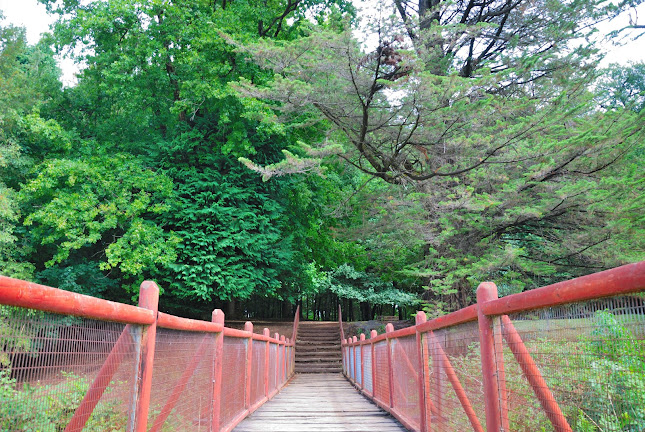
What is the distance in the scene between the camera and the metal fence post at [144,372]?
255 cm

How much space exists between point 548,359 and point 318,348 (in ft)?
59.1

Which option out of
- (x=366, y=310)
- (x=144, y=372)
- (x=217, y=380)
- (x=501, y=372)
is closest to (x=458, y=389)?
(x=501, y=372)

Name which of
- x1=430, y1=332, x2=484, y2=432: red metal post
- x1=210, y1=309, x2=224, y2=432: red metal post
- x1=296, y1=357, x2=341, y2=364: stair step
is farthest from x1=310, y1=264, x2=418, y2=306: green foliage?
x1=430, y1=332, x2=484, y2=432: red metal post

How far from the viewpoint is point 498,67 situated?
43.8 feet

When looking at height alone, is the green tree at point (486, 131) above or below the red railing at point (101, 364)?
above

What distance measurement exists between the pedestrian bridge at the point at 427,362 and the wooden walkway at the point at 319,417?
97 centimetres

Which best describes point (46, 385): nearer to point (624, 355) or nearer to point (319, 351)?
point (624, 355)

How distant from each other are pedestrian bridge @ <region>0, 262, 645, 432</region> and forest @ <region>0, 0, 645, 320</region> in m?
5.88

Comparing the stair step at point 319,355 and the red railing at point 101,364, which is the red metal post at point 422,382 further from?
the stair step at point 319,355

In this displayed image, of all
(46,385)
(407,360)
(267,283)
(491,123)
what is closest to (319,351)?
(267,283)

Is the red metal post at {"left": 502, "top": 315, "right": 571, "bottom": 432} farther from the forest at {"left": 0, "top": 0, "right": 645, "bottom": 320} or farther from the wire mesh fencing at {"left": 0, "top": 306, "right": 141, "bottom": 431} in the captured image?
the forest at {"left": 0, "top": 0, "right": 645, "bottom": 320}

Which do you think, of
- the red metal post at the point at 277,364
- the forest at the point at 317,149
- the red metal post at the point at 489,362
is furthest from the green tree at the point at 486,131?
the red metal post at the point at 489,362

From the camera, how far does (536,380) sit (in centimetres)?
214

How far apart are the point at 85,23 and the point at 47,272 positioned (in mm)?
7953
